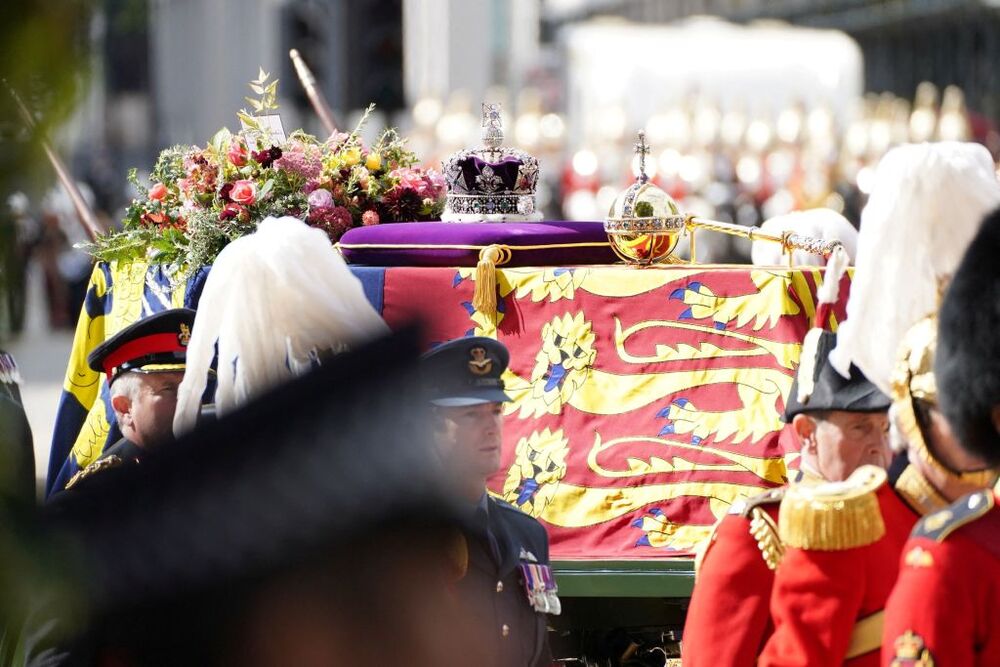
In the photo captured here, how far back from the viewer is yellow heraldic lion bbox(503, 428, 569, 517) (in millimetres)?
4543

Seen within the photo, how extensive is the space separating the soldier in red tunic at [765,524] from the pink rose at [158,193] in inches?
113

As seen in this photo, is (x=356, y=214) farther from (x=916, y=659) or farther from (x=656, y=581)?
(x=916, y=659)

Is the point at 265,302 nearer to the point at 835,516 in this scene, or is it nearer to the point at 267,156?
the point at 835,516

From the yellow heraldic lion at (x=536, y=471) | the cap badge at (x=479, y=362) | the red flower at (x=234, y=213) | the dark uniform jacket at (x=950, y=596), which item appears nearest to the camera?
the dark uniform jacket at (x=950, y=596)

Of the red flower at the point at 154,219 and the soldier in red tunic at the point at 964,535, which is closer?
the soldier in red tunic at the point at 964,535

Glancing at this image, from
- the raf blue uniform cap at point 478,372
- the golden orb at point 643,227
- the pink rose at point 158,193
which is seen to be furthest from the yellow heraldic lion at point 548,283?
the raf blue uniform cap at point 478,372

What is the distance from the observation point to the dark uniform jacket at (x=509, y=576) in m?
3.00

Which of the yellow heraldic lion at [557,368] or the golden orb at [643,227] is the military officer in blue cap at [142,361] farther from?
the golden orb at [643,227]

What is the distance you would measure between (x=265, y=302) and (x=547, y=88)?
91.2ft

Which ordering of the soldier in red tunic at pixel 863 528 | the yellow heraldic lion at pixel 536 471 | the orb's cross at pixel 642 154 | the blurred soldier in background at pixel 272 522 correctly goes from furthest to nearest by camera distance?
1. the orb's cross at pixel 642 154
2. the yellow heraldic lion at pixel 536 471
3. the soldier in red tunic at pixel 863 528
4. the blurred soldier in background at pixel 272 522

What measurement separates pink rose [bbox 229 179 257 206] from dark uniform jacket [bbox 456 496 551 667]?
7.04 ft

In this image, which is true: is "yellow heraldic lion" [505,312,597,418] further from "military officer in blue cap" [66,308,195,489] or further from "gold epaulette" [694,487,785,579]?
"gold epaulette" [694,487,785,579]

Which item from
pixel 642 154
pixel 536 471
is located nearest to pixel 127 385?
pixel 536 471

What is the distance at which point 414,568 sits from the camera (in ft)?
3.35
